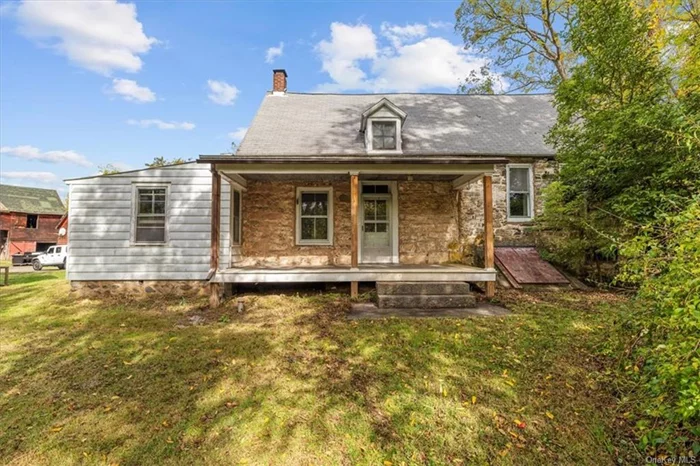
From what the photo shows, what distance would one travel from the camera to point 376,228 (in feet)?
28.5

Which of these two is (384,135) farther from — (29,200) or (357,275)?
(29,200)

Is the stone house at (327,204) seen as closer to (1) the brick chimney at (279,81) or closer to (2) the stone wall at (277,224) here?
(2) the stone wall at (277,224)

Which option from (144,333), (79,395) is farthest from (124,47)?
(79,395)

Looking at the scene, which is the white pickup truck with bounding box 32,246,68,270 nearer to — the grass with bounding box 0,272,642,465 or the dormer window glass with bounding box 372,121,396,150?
the grass with bounding box 0,272,642,465

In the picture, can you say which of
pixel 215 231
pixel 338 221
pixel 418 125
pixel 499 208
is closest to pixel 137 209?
pixel 215 231

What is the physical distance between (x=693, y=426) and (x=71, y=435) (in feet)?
16.4

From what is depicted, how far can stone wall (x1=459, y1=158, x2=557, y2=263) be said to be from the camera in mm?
8750

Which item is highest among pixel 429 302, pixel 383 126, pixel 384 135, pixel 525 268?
pixel 383 126

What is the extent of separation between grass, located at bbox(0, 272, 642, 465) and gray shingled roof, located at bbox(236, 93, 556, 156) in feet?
16.8

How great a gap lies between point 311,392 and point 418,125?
29.2 feet

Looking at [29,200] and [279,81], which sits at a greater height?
[279,81]

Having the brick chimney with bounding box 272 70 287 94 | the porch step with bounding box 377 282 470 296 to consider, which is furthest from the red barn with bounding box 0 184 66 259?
the porch step with bounding box 377 282 470 296

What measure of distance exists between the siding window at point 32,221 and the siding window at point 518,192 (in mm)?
37936

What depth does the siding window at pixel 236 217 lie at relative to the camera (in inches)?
304
